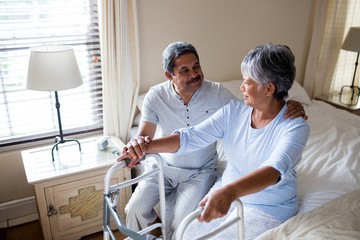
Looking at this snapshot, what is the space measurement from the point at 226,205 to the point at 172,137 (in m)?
0.49

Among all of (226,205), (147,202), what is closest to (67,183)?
(147,202)

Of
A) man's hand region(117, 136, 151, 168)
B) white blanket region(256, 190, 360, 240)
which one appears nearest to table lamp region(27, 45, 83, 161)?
man's hand region(117, 136, 151, 168)

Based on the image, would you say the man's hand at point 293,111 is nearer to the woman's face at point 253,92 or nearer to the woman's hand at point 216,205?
the woman's face at point 253,92

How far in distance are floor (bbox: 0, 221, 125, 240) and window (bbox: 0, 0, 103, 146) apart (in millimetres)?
587

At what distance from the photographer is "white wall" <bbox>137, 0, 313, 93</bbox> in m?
2.28

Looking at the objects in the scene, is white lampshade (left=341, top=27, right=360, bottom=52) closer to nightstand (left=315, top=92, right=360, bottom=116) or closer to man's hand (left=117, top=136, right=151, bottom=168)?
nightstand (left=315, top=92, right=360, bottom=116)

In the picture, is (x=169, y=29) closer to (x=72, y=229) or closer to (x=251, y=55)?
(x=251, y=55)

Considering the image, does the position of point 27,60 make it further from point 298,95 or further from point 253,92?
point 298,95

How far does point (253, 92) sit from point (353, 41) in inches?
82.2

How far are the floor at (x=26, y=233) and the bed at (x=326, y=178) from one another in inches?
28.4

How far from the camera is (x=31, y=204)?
7.26 feet

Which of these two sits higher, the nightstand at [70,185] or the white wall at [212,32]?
the white wall at [212,32]

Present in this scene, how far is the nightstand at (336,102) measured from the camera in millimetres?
2952

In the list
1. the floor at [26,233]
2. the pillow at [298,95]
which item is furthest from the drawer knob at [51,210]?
the pillow at [298,95]
